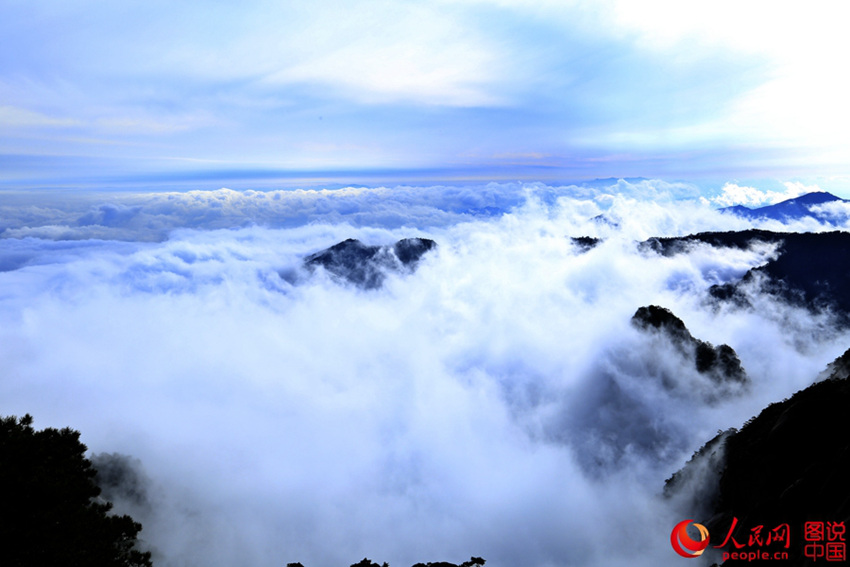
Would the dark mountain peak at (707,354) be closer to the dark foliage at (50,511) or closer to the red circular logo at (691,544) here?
the red circular logo at (691,544)

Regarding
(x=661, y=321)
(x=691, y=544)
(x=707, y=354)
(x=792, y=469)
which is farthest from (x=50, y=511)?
(x=661, y=321)

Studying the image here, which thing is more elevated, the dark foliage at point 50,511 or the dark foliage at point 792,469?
the dark foliage at point 50,511

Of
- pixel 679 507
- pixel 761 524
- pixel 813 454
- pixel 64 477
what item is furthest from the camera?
pixel 679 507

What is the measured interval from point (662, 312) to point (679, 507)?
12259 centimetres

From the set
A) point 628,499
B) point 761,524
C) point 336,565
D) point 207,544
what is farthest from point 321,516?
point 761,524

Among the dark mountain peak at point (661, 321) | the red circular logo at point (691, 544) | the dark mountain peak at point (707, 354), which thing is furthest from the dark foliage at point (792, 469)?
the dark mountain peak at point (661, 321)

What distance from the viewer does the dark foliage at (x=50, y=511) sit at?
20.8 meters

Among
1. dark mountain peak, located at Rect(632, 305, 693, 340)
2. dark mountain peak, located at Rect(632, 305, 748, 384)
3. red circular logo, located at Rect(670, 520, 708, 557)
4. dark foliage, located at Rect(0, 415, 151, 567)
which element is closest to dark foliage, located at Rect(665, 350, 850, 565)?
red circular logo, located at Rect(670, 520, 708, 557)

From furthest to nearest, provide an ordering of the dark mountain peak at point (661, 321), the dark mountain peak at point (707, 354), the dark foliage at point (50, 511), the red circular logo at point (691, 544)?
the dark mountain peak at point (661, 321) → the dark mountain peak at point (707, 354) → the red circular logo at point (691, 544) → the dark foliage at point (50, 511)

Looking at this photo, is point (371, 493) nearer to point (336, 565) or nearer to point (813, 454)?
point (336, 565)

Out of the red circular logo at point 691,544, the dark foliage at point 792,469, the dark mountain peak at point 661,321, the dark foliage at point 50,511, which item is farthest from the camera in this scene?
the dark mountain peak at point 661,321

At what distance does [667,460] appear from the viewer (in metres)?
135

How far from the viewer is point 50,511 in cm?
2188

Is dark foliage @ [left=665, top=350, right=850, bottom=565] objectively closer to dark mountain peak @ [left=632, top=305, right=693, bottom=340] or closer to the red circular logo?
the red circular logo
